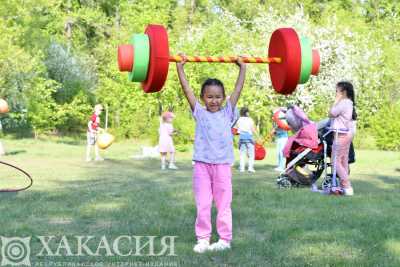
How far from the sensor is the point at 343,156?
10.0 meters

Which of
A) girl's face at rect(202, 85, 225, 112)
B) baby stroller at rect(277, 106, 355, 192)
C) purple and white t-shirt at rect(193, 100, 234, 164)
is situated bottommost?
baby stroller at rect(277, 106, 355, 192)

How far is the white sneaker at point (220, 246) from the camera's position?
5.57 meters

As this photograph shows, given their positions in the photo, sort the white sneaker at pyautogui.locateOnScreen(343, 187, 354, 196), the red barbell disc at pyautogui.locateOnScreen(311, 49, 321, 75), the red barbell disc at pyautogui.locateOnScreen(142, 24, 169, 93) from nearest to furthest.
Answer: the red barbell disc at pyautogui.locateOnScreen(142, 24, 169, 93)
the red barbell disc at pyautogui.locateOnScreen(311, 49, 321, 75)
the white sneaker at pyautogui.locateOnScreen(343, 187, 354, 196)

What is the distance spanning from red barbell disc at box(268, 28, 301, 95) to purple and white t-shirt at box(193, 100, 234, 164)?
3.58 feet

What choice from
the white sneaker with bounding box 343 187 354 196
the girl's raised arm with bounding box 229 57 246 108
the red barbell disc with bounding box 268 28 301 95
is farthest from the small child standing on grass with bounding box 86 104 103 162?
the girl's raised arm with bounding box 229 57 246 108

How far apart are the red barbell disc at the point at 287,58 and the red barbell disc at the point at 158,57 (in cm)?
139

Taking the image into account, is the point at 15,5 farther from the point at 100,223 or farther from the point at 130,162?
the point at 100,223

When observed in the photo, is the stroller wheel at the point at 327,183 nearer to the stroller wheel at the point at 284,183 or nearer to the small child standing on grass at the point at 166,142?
the stroller wheel at the point at 284,183

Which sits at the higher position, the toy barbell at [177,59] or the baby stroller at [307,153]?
the toy barbell at [177,59]

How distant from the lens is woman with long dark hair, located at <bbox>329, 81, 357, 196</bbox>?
32.4 feet

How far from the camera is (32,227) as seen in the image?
6555mm

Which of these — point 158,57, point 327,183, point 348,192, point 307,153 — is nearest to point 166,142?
point 307,153

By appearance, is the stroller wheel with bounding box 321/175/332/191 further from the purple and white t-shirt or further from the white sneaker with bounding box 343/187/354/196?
the purple and white t-shirt

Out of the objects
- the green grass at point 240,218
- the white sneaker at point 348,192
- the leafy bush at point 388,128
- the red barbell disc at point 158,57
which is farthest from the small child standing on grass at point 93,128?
the leafy bush at point 388,128
